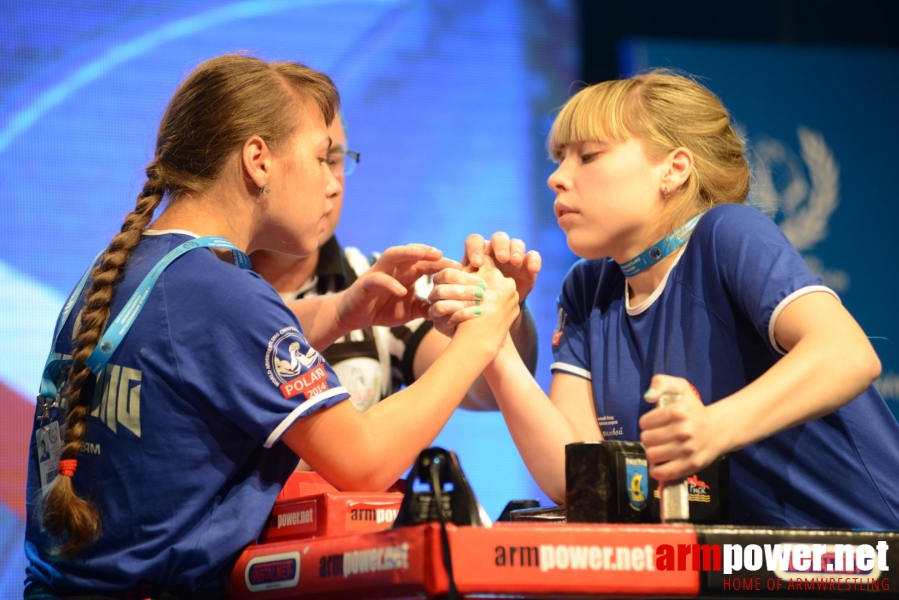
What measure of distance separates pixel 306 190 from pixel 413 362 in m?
0.97

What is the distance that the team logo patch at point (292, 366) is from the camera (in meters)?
1.45

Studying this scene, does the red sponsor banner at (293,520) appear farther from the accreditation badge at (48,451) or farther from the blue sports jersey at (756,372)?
the blue sports jersey at (756,372)

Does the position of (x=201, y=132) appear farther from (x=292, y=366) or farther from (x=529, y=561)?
(x=529, y=561)

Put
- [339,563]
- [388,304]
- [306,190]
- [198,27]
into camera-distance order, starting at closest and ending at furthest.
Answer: [339,563], [306,190], [388,304], [198,27]

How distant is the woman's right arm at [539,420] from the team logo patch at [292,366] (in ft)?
1.95

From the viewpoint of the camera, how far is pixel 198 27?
3318mm

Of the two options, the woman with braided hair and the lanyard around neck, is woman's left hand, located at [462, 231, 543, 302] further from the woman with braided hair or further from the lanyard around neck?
the lanyard around neck

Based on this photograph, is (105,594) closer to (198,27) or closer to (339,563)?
(339,563)

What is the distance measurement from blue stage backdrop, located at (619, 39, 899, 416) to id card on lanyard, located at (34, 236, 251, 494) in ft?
9.31

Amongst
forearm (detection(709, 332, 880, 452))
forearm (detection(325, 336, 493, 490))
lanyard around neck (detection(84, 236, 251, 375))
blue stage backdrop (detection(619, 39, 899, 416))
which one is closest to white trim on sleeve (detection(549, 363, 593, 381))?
forearm (detection(325, 336, 493, 490))

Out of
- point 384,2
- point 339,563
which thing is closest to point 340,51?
point 384,2

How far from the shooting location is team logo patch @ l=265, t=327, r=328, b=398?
1447 mm

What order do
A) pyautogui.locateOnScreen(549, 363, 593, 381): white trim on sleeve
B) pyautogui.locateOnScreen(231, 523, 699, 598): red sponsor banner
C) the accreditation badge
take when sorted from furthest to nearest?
pyautogui.locateOnScreen(549, 363, 593, 381): white trim on sleeve → the accreditation badge → pyautogui.locateOnScreen(231, 523, 699, 598): red sponsor banner

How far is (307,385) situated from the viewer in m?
1.46
